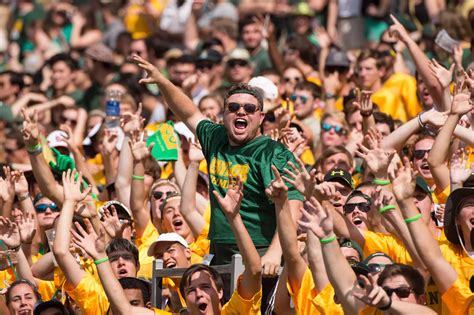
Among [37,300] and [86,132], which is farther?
Result: [86,132]

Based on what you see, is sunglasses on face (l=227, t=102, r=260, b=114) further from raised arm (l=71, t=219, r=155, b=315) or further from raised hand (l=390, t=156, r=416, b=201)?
raised hand (l=390, t=156, r=416, b=201)

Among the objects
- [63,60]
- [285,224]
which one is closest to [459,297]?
[285,224]

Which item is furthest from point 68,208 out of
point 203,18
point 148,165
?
point 203,18

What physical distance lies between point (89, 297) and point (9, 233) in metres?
1.23

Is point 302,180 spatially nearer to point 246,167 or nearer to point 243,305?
point 246,167

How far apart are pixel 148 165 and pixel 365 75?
9.29ft

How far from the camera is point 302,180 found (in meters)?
9.11

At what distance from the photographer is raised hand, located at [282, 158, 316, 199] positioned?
9.02 meters

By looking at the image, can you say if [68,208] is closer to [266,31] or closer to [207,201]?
[207,201]

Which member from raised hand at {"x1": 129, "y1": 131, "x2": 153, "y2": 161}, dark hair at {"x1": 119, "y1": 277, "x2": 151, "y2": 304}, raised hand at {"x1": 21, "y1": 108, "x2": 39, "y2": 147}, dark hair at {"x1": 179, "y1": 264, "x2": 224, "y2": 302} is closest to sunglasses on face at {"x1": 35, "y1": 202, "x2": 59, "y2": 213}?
raised hand at {"x1": 21, "y1": 108, "x2": 39, "y2": 147}

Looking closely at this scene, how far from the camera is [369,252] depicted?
Answer: 10078 millimetres

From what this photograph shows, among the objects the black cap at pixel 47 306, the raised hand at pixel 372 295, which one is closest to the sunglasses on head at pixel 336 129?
the black cap at pixel 47 306

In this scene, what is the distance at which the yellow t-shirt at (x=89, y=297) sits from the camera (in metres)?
10.2

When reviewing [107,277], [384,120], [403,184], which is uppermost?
[384,120]
